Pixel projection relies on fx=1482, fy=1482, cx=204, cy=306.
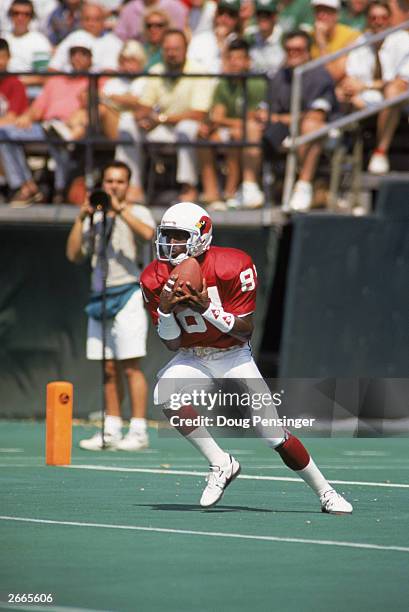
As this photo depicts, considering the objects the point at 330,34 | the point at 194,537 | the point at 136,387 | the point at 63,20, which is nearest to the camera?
the point at 194,537

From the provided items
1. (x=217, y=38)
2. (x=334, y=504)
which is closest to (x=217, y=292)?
(x=334, y=504)

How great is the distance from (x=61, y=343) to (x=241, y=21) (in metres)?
3.92

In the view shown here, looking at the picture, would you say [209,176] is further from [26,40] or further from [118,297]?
[26,40]

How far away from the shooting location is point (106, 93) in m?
15.1

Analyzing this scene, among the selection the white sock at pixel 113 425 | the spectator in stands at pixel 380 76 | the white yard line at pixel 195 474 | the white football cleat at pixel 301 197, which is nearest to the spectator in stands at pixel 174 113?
the white football cleat at pixel 301 197

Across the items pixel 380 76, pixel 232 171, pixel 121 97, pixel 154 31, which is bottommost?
pixel 232 171

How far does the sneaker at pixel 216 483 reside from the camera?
898cm

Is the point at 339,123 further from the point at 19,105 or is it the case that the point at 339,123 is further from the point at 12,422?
the point at 12,422

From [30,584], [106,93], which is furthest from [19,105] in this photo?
[30,584]

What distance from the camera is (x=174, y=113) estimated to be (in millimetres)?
14695

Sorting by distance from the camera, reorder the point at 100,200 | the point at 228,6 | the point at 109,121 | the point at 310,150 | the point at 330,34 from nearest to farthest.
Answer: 1. the point at 100,200
2. the point at 310,150
3. the point at 109,121
4. the point at 330,34
5. the point at 228,6

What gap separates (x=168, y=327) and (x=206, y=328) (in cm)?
23

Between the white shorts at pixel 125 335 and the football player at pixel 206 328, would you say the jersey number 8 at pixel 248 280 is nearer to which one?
the football player at pixel 206 328

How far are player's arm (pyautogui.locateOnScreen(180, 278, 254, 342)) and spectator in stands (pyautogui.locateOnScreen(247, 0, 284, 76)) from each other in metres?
6.67
